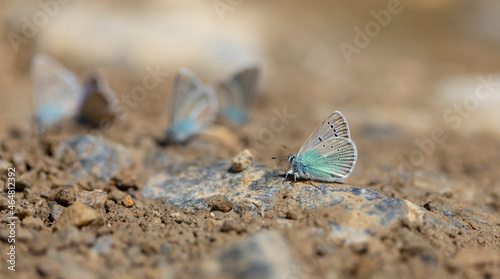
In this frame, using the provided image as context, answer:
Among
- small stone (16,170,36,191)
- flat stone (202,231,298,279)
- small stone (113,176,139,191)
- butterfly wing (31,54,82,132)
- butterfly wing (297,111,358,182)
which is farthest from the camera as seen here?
butterfly wing (31,54,82,132)

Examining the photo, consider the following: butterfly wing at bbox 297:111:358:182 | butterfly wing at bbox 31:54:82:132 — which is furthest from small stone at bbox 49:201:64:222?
butterfly wing at bbox 31:54:82:132

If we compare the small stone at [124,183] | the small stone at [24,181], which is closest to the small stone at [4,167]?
the small stone at [24,181]

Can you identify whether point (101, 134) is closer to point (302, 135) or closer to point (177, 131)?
point (177, 131)

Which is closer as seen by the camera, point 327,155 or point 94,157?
point 327,155

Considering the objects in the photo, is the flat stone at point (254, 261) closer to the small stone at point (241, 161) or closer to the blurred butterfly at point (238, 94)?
the small stone at point (241, 161)

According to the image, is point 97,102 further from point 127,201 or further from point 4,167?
point 127,201

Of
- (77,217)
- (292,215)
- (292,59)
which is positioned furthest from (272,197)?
(292,59)

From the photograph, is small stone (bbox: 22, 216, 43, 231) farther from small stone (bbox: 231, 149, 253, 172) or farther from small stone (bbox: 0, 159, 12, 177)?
small stone (bbox: 231, 149, 253, 172)
